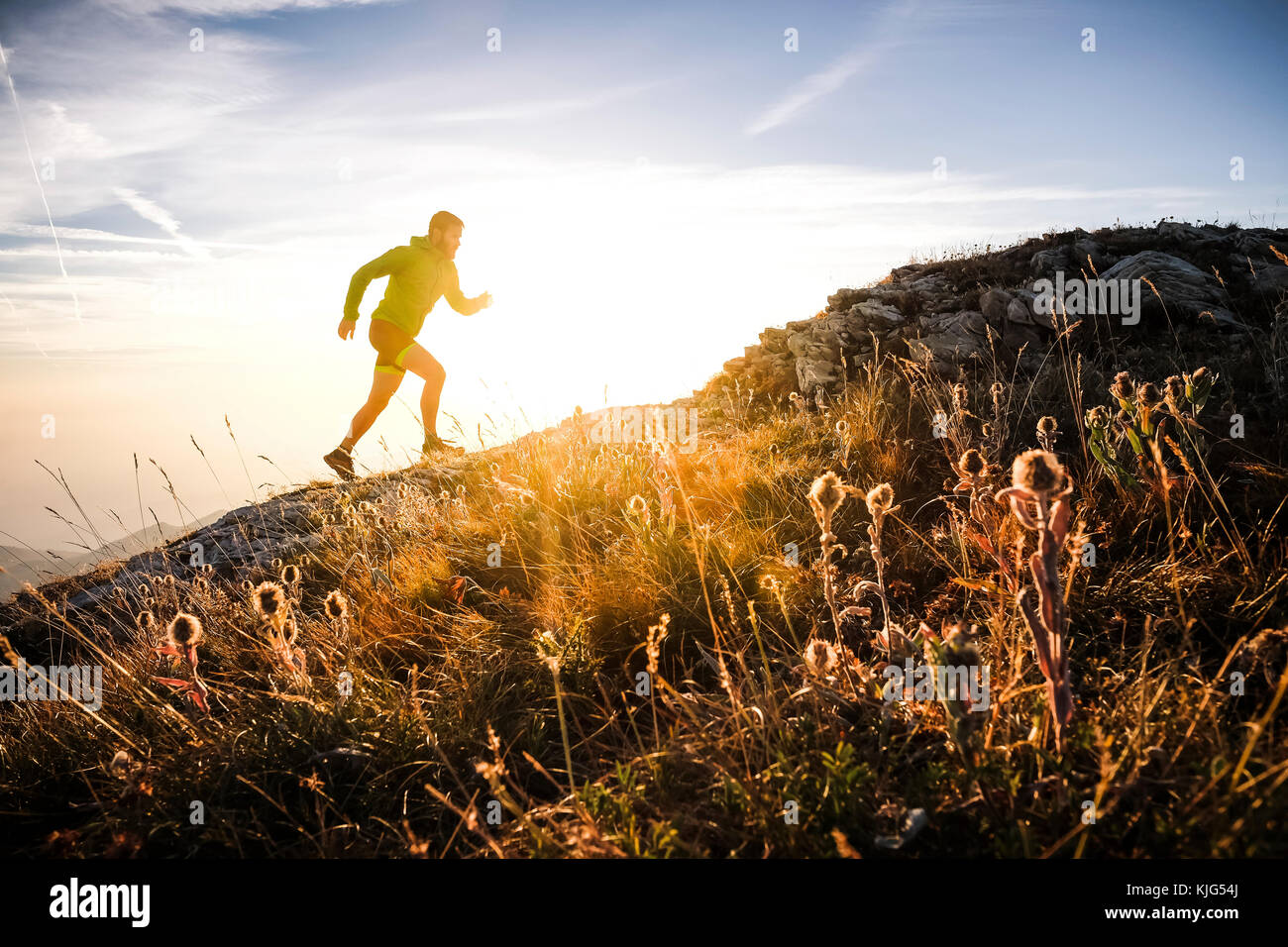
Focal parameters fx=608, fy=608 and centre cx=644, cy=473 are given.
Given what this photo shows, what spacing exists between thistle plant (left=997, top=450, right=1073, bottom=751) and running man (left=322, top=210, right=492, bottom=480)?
6390mm

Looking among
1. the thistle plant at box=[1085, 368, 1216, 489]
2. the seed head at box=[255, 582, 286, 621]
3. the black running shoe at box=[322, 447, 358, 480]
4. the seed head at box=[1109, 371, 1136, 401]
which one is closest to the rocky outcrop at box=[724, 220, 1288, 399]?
the seed head at box=[1109, 371, 1136, 401]

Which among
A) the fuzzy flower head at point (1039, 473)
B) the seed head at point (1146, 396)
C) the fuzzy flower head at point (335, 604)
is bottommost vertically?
the fuzzy flower head at point (335, 604)

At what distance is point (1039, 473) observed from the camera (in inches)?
49.6

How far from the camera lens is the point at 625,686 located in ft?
8.23

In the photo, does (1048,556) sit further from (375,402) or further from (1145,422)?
(375,402)

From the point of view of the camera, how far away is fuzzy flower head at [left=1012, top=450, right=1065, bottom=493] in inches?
49.4

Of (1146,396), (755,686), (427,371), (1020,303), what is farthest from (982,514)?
(427,371)

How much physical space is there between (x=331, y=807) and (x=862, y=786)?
1618 millimetres

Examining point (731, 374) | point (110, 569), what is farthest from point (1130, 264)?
point (110, 569)

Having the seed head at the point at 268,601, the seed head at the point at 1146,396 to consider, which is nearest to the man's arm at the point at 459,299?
the seed head at the point at 268,601

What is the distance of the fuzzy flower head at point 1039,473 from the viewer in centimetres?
125

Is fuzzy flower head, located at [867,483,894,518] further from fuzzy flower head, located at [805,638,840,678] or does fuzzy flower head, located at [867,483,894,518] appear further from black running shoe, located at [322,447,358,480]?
black running shoe, located at [322,447,358,480]

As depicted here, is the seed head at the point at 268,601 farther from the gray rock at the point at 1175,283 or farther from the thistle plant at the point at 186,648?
the gray rock at the point at 1175,283

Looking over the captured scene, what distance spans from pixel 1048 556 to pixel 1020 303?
708 cm
